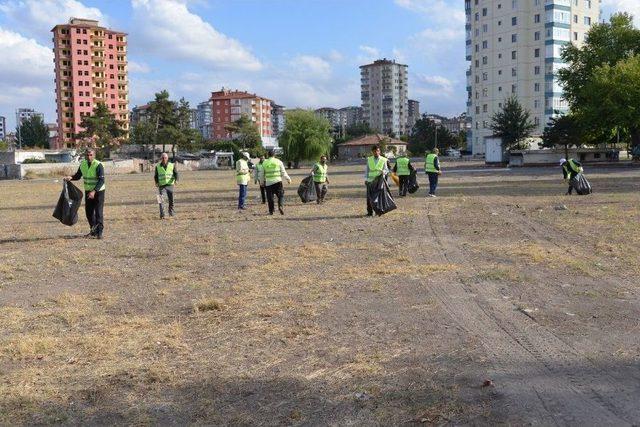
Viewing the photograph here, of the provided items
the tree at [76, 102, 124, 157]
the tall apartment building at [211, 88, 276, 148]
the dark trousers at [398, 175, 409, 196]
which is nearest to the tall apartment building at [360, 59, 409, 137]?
the tall apartment building at [211, 88, 276, 148]

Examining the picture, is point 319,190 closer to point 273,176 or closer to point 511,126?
point 273,176

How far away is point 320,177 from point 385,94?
534 ft

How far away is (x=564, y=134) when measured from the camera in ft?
172

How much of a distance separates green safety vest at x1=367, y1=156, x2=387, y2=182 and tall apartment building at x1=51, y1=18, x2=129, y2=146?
10324 centimetres

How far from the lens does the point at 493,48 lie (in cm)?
9606

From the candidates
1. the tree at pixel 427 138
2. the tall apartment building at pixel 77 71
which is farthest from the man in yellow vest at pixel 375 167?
the tall apartment building at pixel 77 71

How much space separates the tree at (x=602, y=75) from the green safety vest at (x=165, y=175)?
31.6 metres

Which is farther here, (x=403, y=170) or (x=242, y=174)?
(x=403, y=170)

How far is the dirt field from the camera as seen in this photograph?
157 inches

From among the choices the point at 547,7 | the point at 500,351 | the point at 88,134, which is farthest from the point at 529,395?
the point at 547,7

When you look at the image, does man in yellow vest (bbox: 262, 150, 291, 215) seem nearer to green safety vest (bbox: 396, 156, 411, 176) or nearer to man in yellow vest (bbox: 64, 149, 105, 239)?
man in yellow vest (bbox: 64, 149, 105, 239)

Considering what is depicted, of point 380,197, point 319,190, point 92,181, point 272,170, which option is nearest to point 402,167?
point 319,190

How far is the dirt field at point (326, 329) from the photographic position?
4.00 m

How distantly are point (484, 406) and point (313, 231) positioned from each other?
8.89 metres
